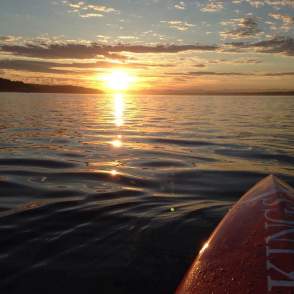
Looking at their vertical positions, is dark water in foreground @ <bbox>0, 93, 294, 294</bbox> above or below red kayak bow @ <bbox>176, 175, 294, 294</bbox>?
below

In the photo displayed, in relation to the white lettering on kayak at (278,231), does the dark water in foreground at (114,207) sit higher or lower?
lower

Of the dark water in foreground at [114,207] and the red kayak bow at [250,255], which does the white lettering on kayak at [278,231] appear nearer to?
the red kayak bow at [250,255]

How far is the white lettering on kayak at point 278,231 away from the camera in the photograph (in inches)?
114

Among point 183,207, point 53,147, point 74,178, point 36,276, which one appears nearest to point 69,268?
point 36,276

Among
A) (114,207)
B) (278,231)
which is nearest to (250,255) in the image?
(278,231)

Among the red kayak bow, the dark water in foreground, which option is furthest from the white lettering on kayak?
the dark water in foreground

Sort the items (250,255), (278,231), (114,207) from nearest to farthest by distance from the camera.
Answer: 1. (250,255)
2. (278,231)
3. (114,207)

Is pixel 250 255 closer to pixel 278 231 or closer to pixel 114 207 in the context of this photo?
pixel 278 231

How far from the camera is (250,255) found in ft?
11.4

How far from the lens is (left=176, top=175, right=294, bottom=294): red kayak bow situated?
9.61 feet

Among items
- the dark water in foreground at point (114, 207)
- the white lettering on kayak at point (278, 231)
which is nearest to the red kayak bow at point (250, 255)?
the white lettering on kayak at point (278, 231)

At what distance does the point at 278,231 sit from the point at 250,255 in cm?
60

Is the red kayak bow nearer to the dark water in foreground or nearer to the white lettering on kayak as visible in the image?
the white lettering on kayak

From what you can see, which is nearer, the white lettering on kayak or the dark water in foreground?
the white lettering on kayak
